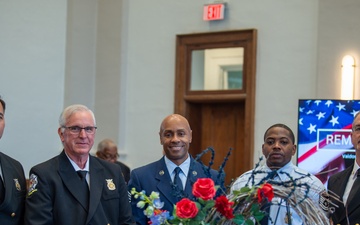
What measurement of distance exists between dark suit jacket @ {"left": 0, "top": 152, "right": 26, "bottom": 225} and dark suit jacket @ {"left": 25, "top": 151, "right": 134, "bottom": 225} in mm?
70

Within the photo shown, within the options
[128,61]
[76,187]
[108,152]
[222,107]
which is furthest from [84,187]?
[128,61]

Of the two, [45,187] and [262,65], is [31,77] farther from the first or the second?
[45,187]

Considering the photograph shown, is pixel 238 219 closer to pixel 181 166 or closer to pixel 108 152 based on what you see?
pixel 181 166

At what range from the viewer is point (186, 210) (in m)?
2.16

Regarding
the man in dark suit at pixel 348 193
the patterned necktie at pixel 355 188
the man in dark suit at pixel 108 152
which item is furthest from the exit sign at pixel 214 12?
the patterned necktie at pixel 355 188

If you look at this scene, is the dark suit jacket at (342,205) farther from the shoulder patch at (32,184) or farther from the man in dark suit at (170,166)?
the shoulder patch at (32,184)

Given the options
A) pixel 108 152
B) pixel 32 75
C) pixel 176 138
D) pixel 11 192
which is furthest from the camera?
pixel 32 75

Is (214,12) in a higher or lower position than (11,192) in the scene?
higher

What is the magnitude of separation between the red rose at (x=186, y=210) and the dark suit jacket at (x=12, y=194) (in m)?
1.11

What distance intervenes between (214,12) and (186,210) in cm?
567

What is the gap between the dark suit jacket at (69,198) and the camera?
2949mm

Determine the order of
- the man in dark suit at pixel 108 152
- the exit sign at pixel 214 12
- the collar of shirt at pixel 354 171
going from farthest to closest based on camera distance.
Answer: the exit sign at pixel 214 12 → the man in dark suit at pixel 108 152 → the collar of shirt at pixel 354 171

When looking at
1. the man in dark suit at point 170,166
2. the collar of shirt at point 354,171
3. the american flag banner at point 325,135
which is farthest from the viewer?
the american flag banner at point 325,135

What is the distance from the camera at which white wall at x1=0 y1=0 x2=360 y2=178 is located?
7.20 meters
